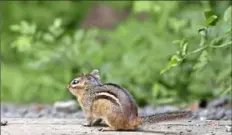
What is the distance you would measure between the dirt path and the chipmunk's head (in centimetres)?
23

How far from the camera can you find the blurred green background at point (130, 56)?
6773mm

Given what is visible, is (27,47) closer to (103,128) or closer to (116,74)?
(116,74)

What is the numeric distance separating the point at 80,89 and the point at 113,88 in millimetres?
455

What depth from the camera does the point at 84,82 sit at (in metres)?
4.80

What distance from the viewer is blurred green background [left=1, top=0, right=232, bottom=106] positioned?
6773 mm

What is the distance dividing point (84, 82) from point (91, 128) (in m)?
0.36

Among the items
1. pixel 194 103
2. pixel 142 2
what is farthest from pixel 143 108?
pixel 142 2

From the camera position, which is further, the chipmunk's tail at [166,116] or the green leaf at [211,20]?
the green leaf at [211,20]

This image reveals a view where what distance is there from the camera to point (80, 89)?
15.8ft

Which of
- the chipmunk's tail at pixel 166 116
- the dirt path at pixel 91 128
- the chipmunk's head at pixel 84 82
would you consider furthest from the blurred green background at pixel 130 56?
the chipmunk's tail at pixel 166 116

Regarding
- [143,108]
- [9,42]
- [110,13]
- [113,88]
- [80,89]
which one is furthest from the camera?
[110,13]

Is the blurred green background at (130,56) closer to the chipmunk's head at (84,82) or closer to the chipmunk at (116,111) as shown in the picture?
the chipmunk's head at (84,82)

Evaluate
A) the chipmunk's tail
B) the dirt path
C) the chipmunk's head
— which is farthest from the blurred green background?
the chipmunk's tail

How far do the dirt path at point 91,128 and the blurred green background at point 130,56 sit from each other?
1335mm
